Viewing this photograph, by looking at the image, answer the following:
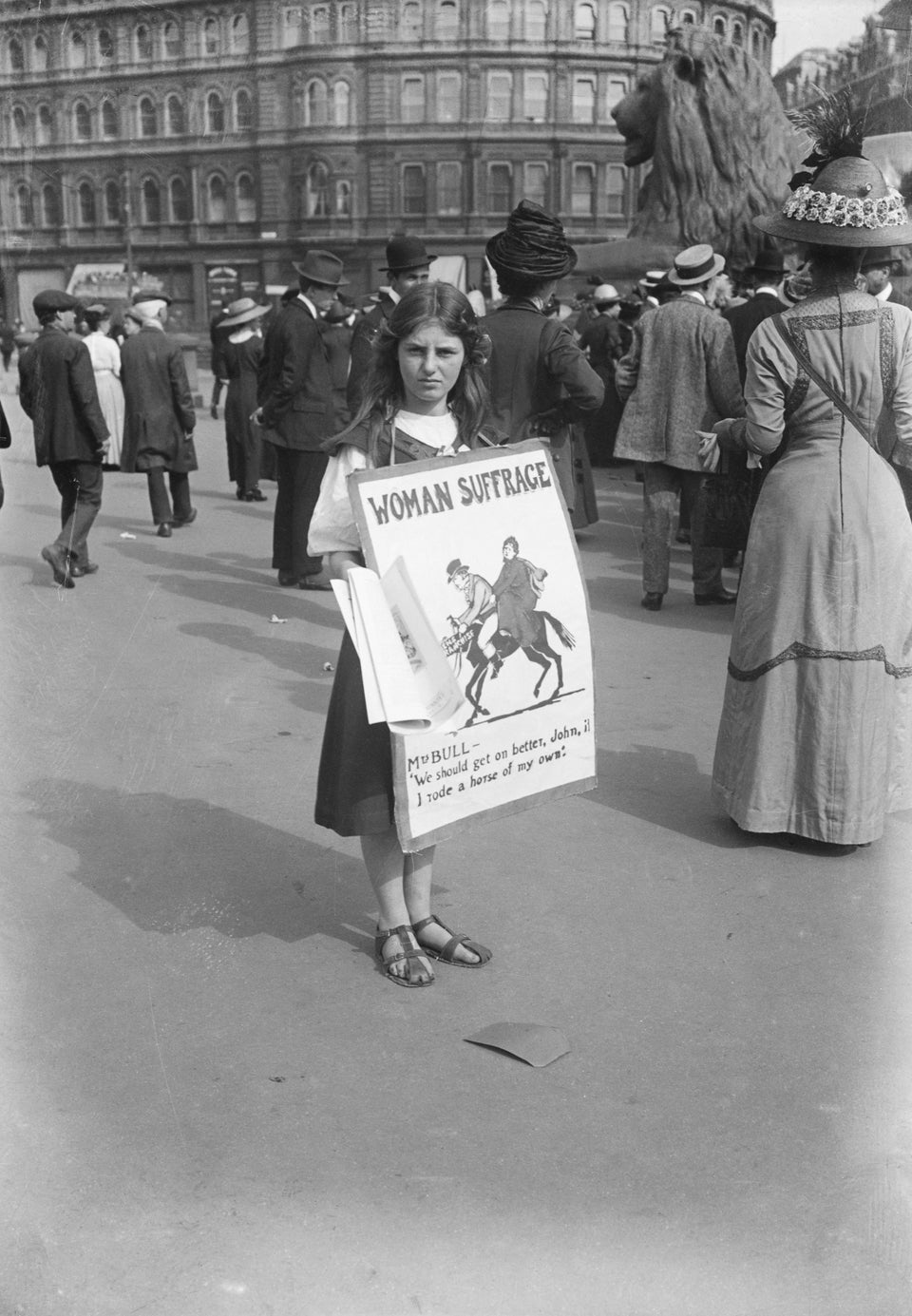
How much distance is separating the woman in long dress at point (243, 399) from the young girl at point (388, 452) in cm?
979

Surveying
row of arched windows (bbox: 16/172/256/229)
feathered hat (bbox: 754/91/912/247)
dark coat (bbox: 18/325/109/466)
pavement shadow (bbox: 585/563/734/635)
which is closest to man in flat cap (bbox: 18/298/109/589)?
dark coat (bbox: 18/325/109/466)

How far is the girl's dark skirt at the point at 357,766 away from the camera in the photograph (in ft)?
11.3

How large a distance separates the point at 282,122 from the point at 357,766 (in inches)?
171

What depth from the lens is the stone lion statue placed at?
1522 cm

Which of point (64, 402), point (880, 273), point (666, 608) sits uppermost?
point (880, 273)

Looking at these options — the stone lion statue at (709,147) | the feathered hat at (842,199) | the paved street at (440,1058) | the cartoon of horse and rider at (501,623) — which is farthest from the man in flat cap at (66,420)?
the stone lion statue at (709,147)

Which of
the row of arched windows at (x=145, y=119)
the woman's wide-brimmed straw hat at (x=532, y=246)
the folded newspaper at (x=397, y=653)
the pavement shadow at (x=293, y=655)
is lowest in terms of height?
the pavement shadow at (x=293, y=655)

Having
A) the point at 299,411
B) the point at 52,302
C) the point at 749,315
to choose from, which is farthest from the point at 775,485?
the point at 52,302

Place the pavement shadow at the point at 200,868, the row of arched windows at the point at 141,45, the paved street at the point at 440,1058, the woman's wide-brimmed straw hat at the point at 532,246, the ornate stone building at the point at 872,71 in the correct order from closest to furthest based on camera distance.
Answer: the paved street at the point at 440,1058
the ornate stone building at the point at 872,71
the pavement shadow at the point at 200,868
the row of arched windows at the point at 141,45
the woman's wide-brimmed straw hat at the point at 532,246

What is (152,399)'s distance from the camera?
35.2 feet

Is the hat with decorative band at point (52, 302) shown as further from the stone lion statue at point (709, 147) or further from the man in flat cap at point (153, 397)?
the stone lion statue at point (709, 147)

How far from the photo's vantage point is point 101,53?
482cm

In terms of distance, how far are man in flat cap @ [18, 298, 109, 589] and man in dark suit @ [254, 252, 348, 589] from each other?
3.46 ft

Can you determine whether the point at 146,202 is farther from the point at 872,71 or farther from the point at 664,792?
the point at 872,71
